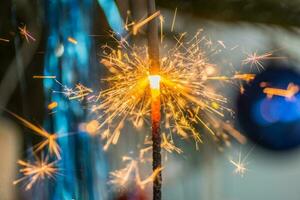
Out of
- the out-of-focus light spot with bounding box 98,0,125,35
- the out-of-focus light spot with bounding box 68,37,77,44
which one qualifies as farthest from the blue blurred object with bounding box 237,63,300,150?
the out-of-focus light spot with bounding box 68,37,77,44

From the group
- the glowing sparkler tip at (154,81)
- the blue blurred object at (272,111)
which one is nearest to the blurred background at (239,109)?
the blue blurred object at (272,111)

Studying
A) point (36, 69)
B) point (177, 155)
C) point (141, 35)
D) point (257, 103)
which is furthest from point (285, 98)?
point (36, 69)

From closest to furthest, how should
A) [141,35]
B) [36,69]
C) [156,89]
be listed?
1. [156,89]
2. [141,35]
3. [36,69]

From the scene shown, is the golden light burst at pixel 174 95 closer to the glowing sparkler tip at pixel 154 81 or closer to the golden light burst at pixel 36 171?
the glowing sparkler tip at pixel 154 81

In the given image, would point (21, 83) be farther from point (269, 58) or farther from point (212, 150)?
point (269, 58)

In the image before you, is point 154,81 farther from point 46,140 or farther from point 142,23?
point 46,140

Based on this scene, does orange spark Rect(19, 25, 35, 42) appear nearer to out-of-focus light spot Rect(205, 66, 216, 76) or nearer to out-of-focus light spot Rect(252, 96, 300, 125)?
out-of-focus light spot Rect(205, 66, 216, 76)
